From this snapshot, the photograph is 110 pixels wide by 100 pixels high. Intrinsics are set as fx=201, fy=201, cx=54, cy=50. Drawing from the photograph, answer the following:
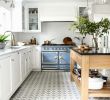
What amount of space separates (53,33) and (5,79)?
4.41m

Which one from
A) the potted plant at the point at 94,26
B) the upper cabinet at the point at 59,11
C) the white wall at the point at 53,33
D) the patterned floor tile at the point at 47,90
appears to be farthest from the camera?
the white wall at the point at 53,33

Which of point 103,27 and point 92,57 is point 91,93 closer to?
point 92,57

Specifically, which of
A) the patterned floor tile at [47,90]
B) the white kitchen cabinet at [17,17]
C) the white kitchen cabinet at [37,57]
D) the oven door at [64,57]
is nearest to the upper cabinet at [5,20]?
the white kitchen cabinet at [17,17]

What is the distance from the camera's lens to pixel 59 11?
691 cm

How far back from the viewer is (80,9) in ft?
22.8

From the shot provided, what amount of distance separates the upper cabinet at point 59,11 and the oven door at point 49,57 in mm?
1176

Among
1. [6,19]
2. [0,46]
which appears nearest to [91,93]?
[0,46]

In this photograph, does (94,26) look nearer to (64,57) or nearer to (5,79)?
(5,79)

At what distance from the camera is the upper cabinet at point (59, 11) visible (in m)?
6.89

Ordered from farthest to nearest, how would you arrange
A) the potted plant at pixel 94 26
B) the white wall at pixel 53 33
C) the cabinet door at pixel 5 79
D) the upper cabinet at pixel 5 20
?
the white wall at pixel 53 33, the upper cabinet at pixel 5 20, the potted plant at pixel 94 26, the cabinet door at pixel 5 79

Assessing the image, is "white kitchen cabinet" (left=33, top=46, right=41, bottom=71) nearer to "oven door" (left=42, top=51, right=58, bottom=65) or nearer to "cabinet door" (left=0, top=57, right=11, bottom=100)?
"oven door" (left=42, top=51, right=58, bottom=65)

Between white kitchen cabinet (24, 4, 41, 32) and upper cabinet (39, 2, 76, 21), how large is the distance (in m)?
0.22

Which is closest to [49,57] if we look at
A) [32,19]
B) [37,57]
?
[37,57]

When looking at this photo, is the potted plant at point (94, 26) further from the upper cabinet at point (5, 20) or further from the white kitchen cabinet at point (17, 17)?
the white kitchen cabinet at point (17, 17)
